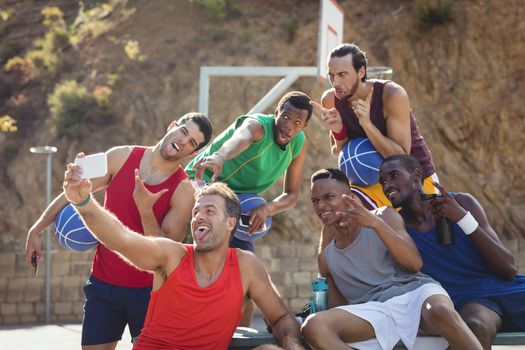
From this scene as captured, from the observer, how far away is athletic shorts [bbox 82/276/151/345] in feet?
19.1

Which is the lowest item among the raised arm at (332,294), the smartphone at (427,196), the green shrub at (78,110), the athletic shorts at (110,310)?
the athletic shorts at (110,310)

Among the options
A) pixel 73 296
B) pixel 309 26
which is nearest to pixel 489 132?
pixel 309 26

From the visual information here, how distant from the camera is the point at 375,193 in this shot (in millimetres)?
6301

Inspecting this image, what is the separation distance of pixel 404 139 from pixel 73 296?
13954 millimetres

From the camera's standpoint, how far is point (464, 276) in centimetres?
569

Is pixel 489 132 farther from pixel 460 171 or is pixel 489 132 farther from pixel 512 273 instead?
pixel 512 273

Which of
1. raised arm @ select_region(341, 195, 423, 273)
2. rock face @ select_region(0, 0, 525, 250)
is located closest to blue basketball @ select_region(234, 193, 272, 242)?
raised arm @ select_region(341, 195, 423, 273)

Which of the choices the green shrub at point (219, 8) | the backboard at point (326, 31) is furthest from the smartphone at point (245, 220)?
the green shrub at point (219, 8)

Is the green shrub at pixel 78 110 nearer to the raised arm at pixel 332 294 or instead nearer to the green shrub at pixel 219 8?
the green shrub at pixel 219 8

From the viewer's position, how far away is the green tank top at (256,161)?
6.47 meters

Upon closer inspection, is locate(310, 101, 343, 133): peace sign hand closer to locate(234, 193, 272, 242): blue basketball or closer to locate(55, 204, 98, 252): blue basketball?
locate(234, 193, 272, 242): blue basketball

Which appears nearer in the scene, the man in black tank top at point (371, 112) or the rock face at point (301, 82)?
the man in black tank top at point (371, 112)

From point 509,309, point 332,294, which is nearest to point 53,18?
point 332,294

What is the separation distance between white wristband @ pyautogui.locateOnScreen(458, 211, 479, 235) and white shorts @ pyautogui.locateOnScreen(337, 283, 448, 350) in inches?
19.6
